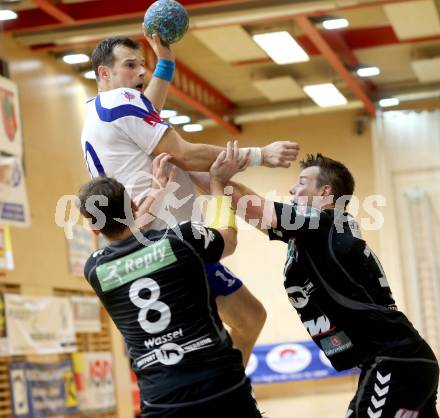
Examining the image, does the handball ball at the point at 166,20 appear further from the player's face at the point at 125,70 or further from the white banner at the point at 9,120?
the white banner at the point at 9,120

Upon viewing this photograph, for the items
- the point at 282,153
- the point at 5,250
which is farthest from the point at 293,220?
the point at 5,250

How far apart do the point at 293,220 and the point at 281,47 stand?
35.5ft

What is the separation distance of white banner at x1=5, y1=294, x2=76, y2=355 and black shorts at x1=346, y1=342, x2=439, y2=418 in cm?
812

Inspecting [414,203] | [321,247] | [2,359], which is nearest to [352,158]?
[414,203]

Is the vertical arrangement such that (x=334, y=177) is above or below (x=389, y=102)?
below

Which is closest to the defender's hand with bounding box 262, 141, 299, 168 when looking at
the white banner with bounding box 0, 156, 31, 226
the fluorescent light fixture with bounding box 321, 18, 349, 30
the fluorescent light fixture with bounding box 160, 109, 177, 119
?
the white banner with bounding box 0, 156, 31, 226

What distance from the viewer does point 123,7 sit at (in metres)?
13.2

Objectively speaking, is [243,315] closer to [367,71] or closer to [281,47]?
[281,47]

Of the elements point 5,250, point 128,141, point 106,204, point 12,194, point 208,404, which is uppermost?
point 12,194

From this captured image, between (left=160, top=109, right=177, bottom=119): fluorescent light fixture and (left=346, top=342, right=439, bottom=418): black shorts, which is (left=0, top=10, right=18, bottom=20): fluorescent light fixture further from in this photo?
(left=346, top=342, right=439, bottom=418): black shorts

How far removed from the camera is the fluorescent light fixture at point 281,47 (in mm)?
14758

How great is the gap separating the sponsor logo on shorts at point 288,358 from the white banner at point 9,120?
953cm

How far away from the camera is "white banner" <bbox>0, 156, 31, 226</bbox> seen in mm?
11844

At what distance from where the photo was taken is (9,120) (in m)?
12.2
